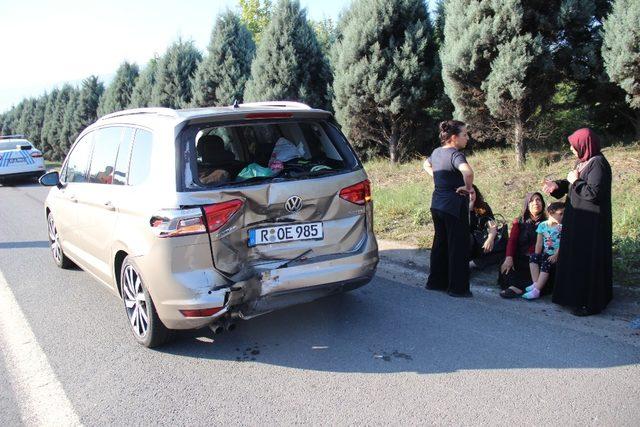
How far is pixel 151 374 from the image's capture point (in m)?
4.04

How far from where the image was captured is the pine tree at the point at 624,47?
25.1 ft

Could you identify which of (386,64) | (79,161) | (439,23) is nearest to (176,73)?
(386,64)

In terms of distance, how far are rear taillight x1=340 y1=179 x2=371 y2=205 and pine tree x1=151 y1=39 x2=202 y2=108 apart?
17787 mm

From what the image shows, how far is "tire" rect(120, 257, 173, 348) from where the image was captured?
4293 millimetres

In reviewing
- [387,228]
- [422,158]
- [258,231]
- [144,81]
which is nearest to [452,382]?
[258,231]

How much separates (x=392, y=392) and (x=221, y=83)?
1588cm

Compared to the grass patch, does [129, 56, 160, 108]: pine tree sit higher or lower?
higher

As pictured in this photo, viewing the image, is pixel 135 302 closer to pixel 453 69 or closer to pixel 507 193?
pixel 507 193

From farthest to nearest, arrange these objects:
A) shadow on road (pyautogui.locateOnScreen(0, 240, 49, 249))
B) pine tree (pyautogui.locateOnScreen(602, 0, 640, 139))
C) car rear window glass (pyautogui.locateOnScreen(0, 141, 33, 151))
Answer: car rear window glass (pyautogui.locateOnScreen(0, 141, 33, 151)), shadow on road (pyautogui.locateOnScreen(0, 240, 49, 249)), pine tree (pyautogui.locateOnScreen(602, 0, 640, 139))

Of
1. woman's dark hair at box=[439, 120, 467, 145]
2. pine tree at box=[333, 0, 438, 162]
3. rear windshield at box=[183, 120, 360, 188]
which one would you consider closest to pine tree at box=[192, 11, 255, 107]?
pine tree at box=[333, 0, 438, 162]

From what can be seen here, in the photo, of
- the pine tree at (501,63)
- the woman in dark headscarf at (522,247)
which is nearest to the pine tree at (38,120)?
the pine tree at (501,63)

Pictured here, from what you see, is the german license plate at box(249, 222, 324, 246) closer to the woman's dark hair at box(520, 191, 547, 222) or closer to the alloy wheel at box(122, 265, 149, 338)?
the alloy wheel at box(122, 265, 149, 338)

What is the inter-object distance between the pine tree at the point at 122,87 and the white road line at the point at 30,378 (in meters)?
24.9

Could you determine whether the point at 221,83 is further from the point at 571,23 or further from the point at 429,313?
the point at 429,313
